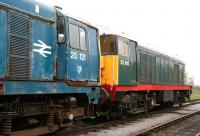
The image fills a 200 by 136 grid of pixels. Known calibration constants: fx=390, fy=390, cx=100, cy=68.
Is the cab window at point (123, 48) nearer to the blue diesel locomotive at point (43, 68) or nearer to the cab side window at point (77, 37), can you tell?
the blue diesel locomotive at point (43, 68)

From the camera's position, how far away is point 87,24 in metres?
11.4

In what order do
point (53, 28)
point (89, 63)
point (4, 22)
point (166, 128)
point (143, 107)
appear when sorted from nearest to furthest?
point (4, 22)
point (53, 28)
point (89, 63)
point (166, 128)
point (143, 107)

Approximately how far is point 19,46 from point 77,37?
8.11 ft

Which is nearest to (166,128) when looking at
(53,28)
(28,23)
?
(53,28)

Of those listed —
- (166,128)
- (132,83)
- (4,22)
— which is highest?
(4,22)

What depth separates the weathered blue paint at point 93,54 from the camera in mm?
11375

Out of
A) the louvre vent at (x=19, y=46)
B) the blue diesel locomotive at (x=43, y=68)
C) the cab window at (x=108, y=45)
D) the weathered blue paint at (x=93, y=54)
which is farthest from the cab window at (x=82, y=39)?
the cab window at (x=108, y=45)

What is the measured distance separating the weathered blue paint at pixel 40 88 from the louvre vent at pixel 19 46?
0.24m

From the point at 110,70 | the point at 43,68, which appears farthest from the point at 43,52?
the point at 110,70

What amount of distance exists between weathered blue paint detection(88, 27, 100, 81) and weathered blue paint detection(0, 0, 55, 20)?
1953 millimetres

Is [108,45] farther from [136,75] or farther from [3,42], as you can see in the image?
[3,42]

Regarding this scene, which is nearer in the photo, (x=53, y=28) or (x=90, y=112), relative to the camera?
(x=53, y=28)

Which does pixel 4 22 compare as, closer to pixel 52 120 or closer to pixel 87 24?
pixel 52 120

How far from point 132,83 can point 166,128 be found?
292cm
